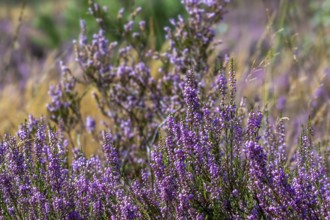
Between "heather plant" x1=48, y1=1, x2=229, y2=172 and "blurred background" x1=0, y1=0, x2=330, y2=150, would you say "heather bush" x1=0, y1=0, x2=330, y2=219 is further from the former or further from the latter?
"heather plant" x1=48, y1=1, x2=229, y2=172

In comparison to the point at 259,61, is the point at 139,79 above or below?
below

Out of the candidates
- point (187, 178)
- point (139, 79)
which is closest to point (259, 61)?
point (139, 79)

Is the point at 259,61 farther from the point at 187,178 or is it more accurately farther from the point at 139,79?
the point at 187,178

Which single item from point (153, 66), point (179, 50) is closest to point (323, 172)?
point (179, 50)

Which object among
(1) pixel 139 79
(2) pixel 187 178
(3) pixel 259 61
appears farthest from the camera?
(3) pixel 259 61

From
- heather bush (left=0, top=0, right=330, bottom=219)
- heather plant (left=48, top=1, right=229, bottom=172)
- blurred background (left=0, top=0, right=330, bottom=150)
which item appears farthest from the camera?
blurred background (left=0, top=0, right=330, bottom=150)

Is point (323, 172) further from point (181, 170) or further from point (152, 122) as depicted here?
point (152, 122)

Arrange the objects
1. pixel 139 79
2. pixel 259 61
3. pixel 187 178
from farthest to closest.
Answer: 1. pixel 259 61
2. pixel 139 79
3. pixel 187 178

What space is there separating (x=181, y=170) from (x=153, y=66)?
156 inches

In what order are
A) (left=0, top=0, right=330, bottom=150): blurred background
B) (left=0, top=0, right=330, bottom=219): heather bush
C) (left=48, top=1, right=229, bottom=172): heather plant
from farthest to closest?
(left=0, top=0, right=330, bottom=150): blurred background → (left=48, top=1, right=229, bottom=172): heather plant → (left=0, top=0, right=330, bottom=219): heather bush

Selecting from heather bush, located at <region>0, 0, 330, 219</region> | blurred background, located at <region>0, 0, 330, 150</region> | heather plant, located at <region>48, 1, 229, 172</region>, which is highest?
blurred background, located at <region>0, 0, 330, 150</region>

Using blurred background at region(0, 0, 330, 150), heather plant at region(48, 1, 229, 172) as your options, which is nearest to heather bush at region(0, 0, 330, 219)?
blurred background at region(0, 0, 330, 150)

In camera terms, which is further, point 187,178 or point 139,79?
point 139,79

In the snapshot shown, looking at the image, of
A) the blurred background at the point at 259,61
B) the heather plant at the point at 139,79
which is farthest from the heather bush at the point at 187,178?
the heather plant at the point at 139,79
